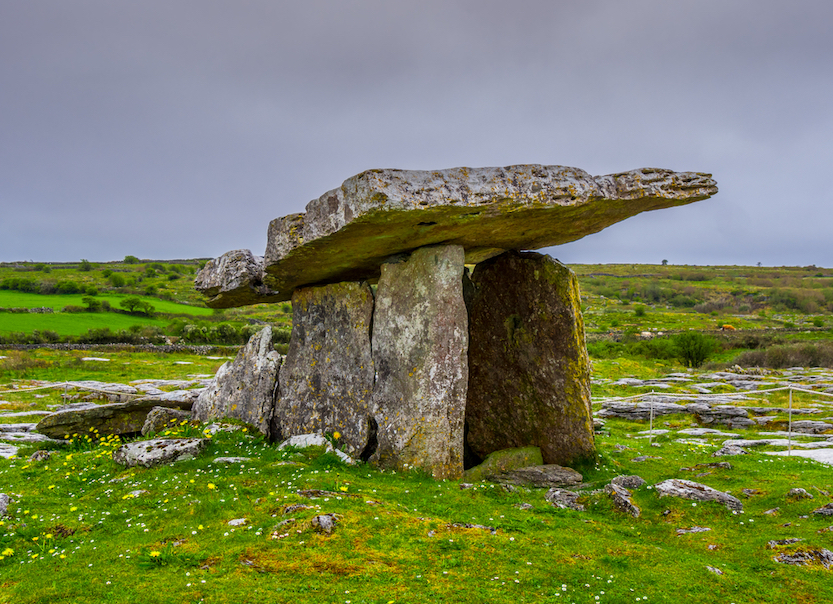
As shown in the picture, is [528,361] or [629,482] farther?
[528,361]

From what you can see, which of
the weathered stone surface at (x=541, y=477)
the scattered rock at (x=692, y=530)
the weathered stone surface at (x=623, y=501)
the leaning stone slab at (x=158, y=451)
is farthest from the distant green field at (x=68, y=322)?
the scattered rock at (x=692, y=530)

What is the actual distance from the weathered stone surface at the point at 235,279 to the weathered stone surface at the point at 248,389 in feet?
3.01

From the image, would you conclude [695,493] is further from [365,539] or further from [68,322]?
[68,322]

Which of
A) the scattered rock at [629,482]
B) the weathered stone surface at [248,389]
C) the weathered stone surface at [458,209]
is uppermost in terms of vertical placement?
the weathered stone surface at [458,209]

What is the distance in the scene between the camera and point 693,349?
114ft

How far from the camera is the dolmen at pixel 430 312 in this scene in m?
8.62

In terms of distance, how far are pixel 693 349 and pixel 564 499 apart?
31.1 metres

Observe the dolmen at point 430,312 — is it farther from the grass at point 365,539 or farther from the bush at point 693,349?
the bush at point 693,349

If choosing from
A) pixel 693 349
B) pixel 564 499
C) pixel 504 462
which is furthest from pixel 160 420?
pixel 693 349

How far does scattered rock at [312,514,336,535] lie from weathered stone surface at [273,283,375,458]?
369 centimetres

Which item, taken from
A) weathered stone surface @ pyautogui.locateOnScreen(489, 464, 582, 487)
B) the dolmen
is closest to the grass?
weathered stone surface @ pyautogui.locateOnScreen(489, 464, 582, 487)

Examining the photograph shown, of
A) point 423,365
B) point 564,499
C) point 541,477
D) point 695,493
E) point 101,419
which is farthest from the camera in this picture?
point 101,419

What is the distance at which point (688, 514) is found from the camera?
7.13m

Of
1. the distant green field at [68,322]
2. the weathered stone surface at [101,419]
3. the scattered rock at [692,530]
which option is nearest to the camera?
the scattered rock at [692,530]
